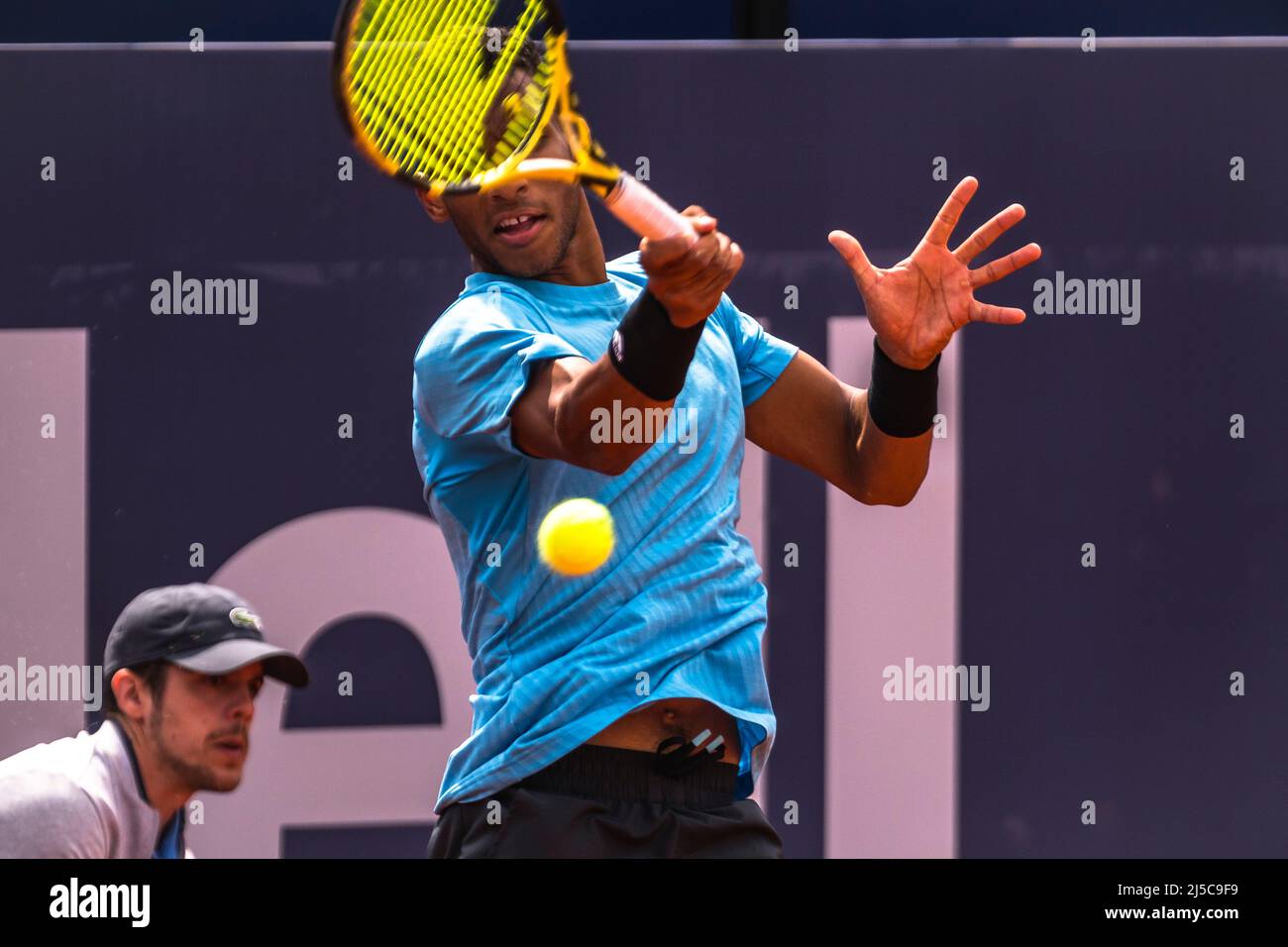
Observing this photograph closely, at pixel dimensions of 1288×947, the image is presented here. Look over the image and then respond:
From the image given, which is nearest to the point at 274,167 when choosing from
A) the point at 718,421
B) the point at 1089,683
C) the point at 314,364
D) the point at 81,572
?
the point at 314,364

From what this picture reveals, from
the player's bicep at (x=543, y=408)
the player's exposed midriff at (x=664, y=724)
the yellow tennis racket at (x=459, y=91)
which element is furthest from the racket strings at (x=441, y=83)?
the player's exposed midriff at (x=664, y=724)

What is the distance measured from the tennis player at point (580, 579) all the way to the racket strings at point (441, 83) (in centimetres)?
7

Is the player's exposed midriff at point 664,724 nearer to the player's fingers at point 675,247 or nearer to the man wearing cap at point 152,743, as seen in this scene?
the player's fingers at point 675,247

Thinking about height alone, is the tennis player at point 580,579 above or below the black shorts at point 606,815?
above

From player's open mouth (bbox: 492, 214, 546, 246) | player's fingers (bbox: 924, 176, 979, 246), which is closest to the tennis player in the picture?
player's open mouth (bbox: 492, 214, 546, 246)

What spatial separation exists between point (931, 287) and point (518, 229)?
1.95ft

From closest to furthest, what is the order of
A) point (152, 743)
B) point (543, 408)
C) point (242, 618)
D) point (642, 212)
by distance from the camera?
point (642, 212) → point (543, 408) → point (152, 743) → point (242, 618)

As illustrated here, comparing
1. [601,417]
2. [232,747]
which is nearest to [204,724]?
[232,747]

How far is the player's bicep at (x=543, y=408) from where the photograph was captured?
195 cm

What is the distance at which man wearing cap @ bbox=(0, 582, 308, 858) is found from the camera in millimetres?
2432

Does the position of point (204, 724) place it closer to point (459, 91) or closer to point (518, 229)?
point (518, 229)

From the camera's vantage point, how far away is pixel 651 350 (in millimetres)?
1870

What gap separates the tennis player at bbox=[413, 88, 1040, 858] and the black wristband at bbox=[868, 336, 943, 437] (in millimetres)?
165

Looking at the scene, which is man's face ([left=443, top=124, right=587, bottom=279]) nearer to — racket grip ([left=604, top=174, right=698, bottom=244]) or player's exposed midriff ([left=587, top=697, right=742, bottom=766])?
racket grip ([left=604, top=174, right=698, bottom=244])
